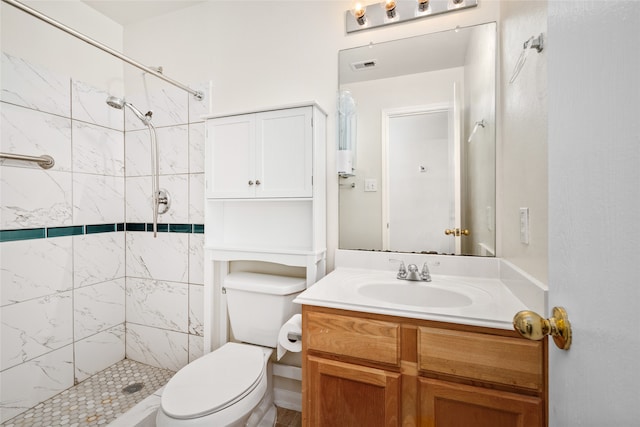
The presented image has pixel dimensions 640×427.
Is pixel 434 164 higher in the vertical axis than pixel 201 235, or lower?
higher

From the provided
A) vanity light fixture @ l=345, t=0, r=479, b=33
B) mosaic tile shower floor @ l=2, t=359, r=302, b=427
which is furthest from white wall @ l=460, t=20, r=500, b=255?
mosaic tile shower floor @ l=2, t=359, r=302, b=427

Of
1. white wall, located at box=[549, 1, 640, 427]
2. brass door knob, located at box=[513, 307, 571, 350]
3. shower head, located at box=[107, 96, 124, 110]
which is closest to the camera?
white wall, located at box=[549, 1, 640, 427]

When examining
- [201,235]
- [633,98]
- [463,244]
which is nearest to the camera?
[633,98]

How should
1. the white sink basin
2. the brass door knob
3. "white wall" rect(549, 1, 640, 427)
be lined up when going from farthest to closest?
the white sink basin
the brass door knob
"white wall" rect(549, 1, 640, 427)

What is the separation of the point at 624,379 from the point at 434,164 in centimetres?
126

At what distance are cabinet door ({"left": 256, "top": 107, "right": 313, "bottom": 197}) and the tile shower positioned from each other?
22.5 inches

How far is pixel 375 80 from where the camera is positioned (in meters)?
1.57

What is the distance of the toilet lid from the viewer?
1.09 metres

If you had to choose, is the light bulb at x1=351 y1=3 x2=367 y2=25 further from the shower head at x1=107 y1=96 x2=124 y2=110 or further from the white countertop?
the shower head at x1=107 y1=96 x2=124 y2=110

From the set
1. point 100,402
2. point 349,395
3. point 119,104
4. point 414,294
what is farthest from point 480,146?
point 100,402

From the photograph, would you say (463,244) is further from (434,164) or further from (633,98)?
(633,98)

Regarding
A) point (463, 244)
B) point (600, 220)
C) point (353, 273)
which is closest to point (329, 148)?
point (353, 273)

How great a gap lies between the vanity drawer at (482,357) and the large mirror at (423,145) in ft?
1.82

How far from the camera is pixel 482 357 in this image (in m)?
0.94
